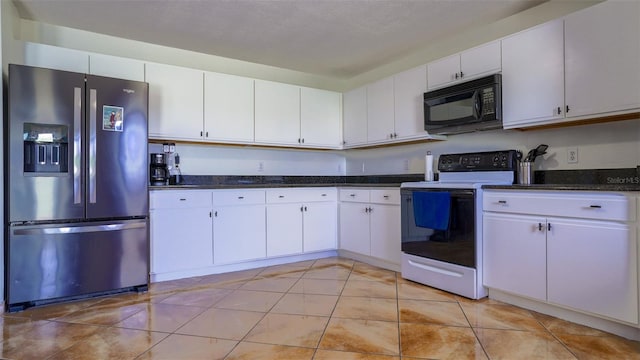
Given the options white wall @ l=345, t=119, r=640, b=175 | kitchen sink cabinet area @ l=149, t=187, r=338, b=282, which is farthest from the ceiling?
kitchen sink cabinet area @ l=149, t=187, r=338, b=282

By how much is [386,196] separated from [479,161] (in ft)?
2.91

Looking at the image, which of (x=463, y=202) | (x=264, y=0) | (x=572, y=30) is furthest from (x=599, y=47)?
(x=264, y=0)

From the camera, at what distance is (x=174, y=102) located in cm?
333

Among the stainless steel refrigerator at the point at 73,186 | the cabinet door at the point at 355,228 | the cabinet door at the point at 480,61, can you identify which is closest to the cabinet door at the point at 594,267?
the cabinet door at the point at 480,61

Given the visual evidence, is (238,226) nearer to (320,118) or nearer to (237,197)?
(237,197)

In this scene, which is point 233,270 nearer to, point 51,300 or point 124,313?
point 124,313

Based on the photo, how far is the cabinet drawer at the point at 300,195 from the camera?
3617 mm

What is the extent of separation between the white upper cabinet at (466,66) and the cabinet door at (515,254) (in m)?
1.18

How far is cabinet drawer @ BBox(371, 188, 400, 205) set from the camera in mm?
3301

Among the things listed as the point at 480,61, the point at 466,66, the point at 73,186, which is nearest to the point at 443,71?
the point at 466,66

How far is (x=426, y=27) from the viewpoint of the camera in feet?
10.1

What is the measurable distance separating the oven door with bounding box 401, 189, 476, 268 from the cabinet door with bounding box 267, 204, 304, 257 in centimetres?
116

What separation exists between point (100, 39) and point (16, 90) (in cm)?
120

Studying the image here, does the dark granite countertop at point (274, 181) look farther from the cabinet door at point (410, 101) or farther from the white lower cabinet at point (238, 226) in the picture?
the cabinet door at point (410, 101)
